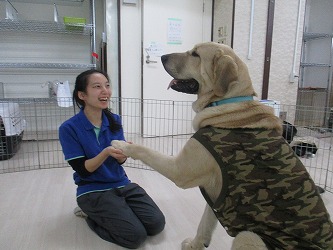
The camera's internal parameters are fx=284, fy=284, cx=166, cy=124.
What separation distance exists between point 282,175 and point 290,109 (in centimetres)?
303

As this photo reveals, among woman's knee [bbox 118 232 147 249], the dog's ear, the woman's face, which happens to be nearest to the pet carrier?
the woman's face

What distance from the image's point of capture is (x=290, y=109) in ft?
11.9

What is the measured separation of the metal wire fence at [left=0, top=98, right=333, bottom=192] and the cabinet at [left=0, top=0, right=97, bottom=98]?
314 millimetres

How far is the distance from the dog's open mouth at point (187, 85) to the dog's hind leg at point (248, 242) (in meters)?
0.58

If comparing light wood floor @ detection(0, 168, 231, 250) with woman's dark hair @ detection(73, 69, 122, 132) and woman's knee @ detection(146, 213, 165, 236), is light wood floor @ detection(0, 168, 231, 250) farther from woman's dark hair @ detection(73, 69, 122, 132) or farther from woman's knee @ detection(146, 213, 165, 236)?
woman's dark hair @ detection(73, 69, 122, 132)

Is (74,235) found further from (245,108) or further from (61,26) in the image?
(61,26)

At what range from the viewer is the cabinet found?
3115mm

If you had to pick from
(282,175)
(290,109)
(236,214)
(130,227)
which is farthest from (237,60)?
(290,109)

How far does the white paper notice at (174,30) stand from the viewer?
3.42 metres

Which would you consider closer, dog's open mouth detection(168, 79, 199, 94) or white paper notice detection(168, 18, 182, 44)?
dog's open mouth detection(168, 79, 199, 94)

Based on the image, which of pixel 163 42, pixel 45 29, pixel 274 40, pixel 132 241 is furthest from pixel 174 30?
pixel 132 241

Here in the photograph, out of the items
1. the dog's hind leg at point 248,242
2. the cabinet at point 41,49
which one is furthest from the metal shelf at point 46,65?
the dog's hind leg at point 248,242

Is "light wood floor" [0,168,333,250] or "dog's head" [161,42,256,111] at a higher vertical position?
"dog's head" [161,42,256,111]

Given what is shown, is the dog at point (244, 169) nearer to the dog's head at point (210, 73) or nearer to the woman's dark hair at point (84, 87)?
the dog's head at point (210, 73)
